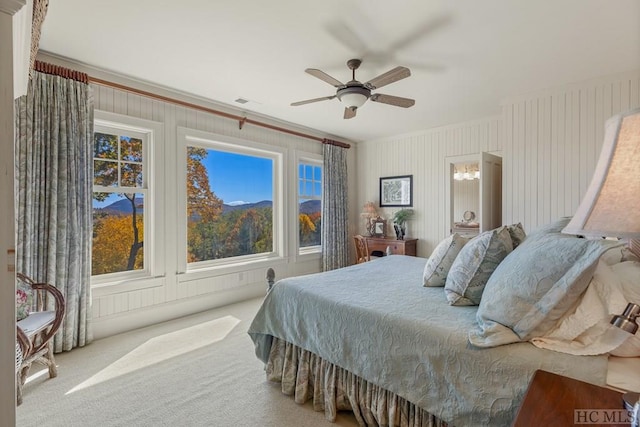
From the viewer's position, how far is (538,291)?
3.90ft

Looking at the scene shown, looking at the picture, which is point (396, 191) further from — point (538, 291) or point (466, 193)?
point (538, 291)

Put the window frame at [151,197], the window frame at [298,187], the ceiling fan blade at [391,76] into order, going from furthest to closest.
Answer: the window frame at [298,187] < the window frame at [151,197] < the ceiling fan blade at [391,76]

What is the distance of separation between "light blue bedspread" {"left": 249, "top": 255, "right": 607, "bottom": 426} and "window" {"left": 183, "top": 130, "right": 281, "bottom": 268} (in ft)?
6.41

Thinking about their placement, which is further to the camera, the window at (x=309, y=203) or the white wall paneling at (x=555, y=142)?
the window at (x=309, y=203)

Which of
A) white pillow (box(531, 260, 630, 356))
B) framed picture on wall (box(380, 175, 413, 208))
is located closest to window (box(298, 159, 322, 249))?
framed picture on wall (box(380, 175, 413, 208))

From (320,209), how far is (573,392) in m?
4.34

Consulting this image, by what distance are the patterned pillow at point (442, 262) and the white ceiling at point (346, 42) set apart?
1.54m

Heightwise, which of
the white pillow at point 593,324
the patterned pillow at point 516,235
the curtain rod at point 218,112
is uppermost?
the curtain rod at point 218,112

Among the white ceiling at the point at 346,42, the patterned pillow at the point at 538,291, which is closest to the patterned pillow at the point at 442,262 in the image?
the patterned pillow at the point at 538,291

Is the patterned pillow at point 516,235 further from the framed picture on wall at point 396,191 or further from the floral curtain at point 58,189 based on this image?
the floral curtain at point 58,189

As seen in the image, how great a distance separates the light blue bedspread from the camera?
3.69 ft

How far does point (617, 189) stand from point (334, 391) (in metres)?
1.68

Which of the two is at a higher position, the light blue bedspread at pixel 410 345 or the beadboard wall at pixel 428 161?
the beadboard wall at pixel 428 161

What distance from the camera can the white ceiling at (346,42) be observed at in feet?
6.33
